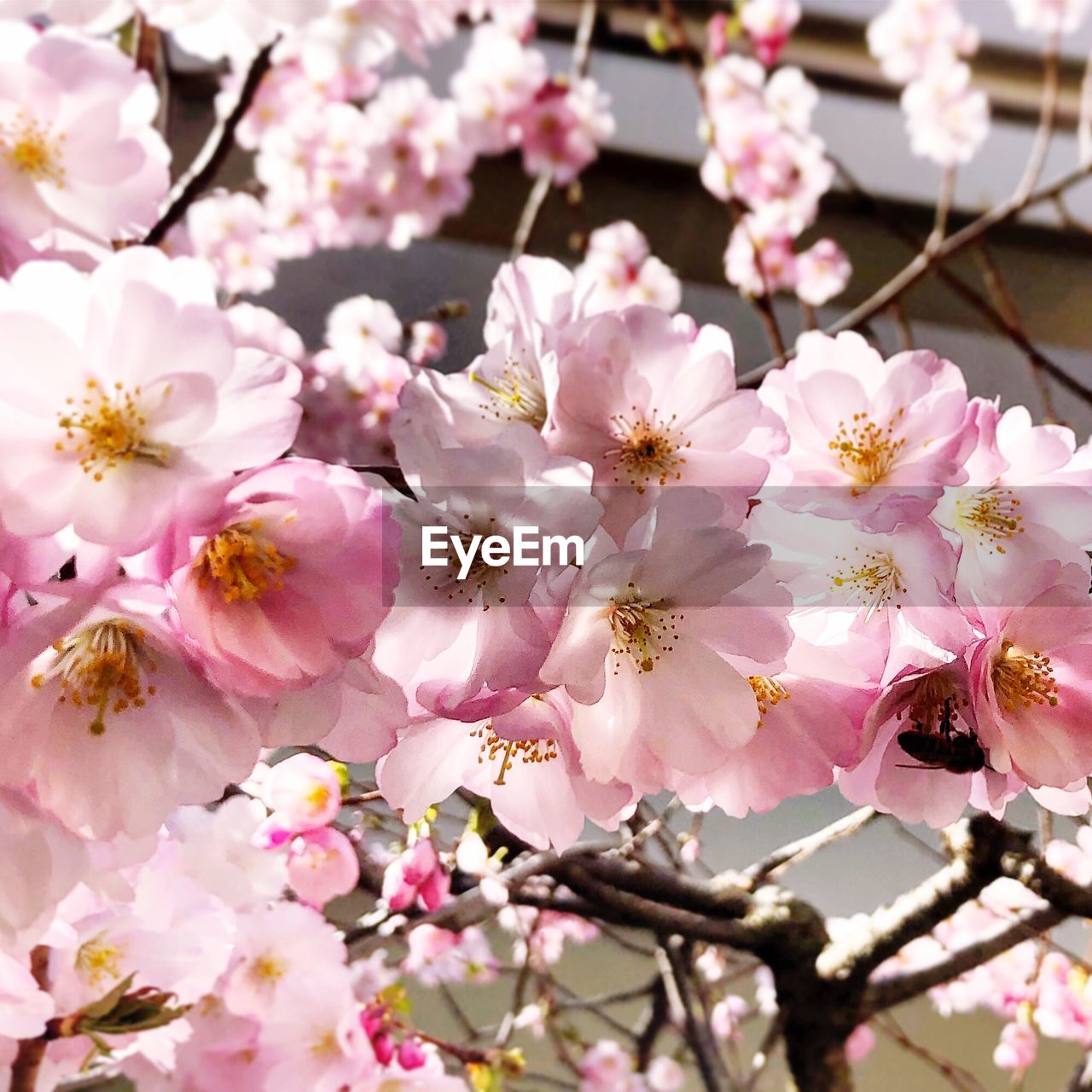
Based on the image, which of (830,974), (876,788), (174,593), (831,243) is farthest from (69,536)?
(831,243)

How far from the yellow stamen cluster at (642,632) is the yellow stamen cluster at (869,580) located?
6 centimetres

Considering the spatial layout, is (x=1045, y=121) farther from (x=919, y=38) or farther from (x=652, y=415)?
(x=652, y=415)

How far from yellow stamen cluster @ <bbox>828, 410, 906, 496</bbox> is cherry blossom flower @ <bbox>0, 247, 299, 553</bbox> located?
0.57 feet

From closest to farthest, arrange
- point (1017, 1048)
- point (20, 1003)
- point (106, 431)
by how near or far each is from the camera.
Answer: point (106, 431), point (20, 1003), point (1017, 1048)

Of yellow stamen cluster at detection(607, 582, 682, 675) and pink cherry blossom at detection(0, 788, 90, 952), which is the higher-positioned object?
yellow stamen cluster at detection(607, 582, 682, 675)

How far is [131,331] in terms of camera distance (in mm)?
217

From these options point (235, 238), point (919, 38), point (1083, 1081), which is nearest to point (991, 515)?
point (1083, 1081)

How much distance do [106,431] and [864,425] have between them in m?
0.23

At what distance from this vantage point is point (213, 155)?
51 centimetres

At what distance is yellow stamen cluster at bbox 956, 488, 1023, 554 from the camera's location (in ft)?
0.91

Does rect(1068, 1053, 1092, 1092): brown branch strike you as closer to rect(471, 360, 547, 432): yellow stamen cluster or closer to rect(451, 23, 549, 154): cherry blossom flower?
rect(471, 360, 547, 432): yellow stamen cluster

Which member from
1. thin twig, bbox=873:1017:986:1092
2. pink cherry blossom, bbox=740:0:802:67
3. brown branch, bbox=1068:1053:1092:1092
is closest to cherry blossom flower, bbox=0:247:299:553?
brown branch, bbox=1068:1053:1092:1092

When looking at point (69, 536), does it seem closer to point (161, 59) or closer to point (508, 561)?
point (508, 561)

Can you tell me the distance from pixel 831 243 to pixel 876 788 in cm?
148
